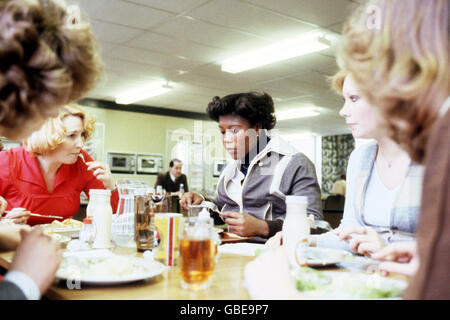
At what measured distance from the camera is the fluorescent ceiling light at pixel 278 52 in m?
4.48

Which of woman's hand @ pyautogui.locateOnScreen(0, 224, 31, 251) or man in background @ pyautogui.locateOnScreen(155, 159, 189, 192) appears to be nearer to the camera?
woman's hand @ pyautogui.locateOnScreen(0, 224, 31, 251)

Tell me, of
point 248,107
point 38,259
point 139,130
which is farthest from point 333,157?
point 38,259

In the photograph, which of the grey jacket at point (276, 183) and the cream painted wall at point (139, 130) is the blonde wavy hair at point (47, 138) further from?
the cream painted wall at point (139, 130)

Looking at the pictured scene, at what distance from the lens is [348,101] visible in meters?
1.70

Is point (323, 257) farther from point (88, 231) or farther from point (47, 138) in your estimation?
point (47, 138)

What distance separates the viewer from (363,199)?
65.7 inches

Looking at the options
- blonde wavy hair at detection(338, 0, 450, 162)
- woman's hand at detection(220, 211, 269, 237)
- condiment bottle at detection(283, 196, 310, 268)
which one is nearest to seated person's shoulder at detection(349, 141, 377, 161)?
woman's hand at detection(220, 211, 269, 237)

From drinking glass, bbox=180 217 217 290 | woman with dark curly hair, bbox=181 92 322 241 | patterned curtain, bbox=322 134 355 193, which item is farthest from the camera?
patterned curtain, bbox=322 134 355 193

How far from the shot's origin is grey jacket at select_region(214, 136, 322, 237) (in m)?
2.23

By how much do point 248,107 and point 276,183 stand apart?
0.57 meters

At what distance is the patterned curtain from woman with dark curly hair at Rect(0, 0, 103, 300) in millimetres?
11939

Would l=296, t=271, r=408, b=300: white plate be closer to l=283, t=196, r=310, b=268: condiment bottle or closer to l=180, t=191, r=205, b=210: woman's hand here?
l=283, t=196, r=310, b=268: condiment bottle

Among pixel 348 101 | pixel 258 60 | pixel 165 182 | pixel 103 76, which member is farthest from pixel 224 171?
pixel 165 182

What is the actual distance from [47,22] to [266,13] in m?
3.38
